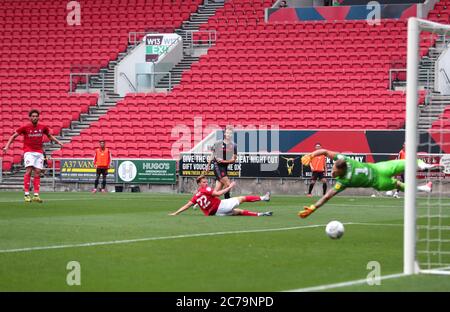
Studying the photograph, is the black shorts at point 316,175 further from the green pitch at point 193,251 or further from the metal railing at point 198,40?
the metal railing at point 198,40

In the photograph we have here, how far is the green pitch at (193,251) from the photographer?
11.2m

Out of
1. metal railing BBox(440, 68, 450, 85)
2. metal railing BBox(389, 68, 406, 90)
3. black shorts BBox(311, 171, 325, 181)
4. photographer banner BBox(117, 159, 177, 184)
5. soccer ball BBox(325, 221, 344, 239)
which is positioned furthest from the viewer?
Answer: metal railing BBox(389, 68, 406, 90)

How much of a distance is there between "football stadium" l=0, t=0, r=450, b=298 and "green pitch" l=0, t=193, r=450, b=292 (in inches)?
3.2

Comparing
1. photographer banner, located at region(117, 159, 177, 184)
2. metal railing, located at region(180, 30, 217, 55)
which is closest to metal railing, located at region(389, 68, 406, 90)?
metal railing, located at region(180, 30, 217, 55)

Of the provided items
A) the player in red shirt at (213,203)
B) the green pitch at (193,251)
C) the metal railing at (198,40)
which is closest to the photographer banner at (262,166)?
the metal railing at (198,40)

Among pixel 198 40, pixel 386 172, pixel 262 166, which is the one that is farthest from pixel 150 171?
pixel 386 172

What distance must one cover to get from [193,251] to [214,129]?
24.9 meters

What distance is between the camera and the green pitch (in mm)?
11227

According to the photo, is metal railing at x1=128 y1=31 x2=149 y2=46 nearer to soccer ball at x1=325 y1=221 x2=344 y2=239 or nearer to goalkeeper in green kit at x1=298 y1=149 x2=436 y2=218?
goalkeeper in green kit at x1=298 y1=149 x2=436 y2=218

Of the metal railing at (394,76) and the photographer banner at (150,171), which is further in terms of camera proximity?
the metal railing at (394,76)

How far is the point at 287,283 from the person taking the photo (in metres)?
11.2

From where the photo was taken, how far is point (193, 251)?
1446 centimetres

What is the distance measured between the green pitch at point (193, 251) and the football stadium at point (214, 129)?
82mm

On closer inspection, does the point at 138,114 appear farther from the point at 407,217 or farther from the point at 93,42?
the point at 407,217
